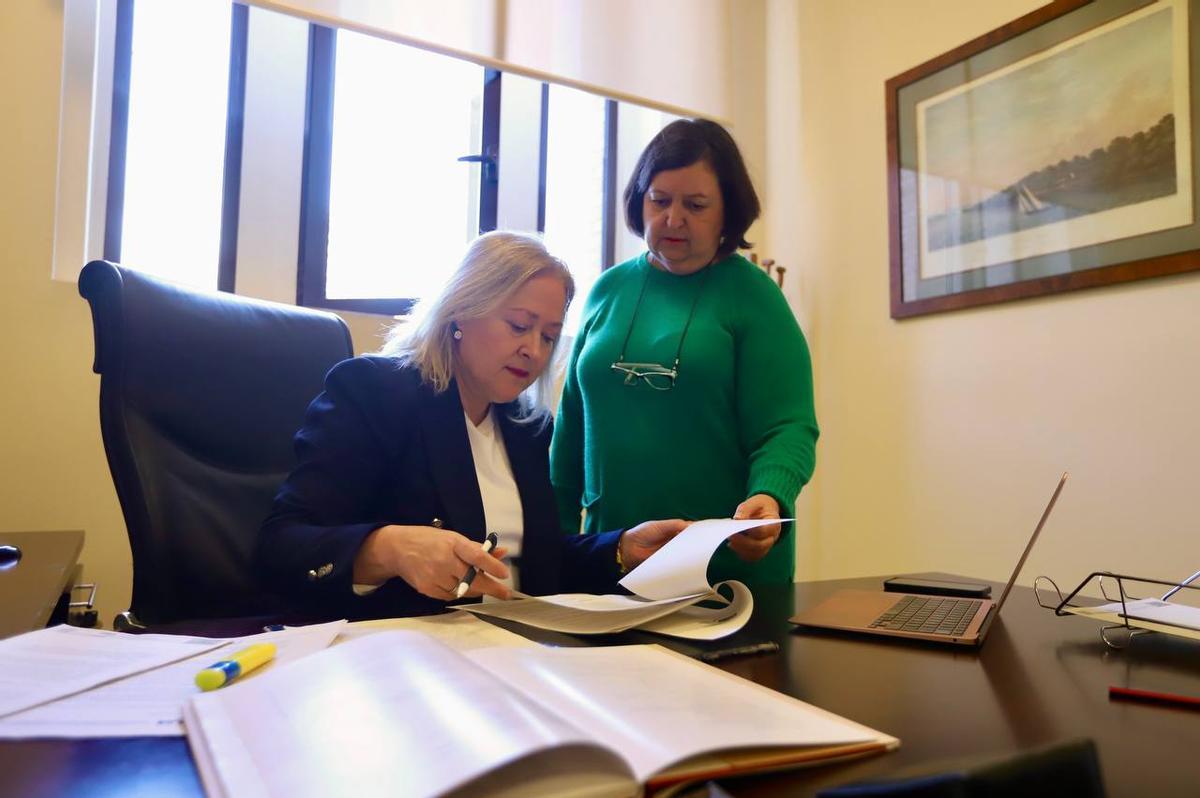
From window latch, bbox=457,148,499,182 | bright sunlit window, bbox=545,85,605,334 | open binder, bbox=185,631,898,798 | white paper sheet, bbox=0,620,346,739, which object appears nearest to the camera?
open binder, bbox=185,631,898,798

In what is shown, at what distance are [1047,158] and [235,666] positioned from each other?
215 cm

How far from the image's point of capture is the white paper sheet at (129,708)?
48cm

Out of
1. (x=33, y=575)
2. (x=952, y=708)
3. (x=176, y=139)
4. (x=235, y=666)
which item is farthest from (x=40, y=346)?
(x=952, y=708)

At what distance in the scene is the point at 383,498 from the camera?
1.10m

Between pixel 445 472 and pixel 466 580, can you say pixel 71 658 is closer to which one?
pixel 466 580

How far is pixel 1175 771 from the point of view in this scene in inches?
17.6

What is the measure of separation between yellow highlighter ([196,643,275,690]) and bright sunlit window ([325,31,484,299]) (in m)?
1.70

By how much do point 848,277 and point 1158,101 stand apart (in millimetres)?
959

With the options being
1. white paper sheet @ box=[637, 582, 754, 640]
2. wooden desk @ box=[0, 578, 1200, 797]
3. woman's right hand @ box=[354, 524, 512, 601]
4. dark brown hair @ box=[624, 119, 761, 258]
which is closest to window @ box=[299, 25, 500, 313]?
dark brown hair @ box=[624, 119, 761, 258]

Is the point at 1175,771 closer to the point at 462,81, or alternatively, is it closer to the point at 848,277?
the point at 848,277

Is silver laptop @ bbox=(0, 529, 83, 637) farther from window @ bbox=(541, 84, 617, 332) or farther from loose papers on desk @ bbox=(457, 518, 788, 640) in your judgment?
window @ bbox=(541, 84, 617, 332)

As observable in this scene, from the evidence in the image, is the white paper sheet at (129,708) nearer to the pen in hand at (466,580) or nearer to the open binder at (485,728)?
the open binder at (485,728)

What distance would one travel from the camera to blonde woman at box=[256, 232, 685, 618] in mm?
903

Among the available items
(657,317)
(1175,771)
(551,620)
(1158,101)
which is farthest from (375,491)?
(1158,101)
